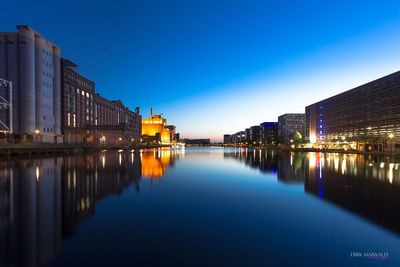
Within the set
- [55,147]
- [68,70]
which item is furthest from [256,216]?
[68,70]

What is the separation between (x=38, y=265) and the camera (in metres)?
8.29

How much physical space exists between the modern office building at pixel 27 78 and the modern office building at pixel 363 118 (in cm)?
13041

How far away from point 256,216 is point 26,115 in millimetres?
105932

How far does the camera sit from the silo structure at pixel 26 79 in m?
93.5

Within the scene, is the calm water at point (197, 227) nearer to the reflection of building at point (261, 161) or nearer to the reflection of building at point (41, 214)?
the reflection of building at point (41, 214)

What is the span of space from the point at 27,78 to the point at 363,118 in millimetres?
155931

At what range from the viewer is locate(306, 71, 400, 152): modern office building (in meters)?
103

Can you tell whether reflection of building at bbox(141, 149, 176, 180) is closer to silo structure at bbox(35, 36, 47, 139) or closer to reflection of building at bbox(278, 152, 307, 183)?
reflection of building at bbox(278, 152, 307, 183)

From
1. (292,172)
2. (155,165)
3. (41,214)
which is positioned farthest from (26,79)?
(292,172)

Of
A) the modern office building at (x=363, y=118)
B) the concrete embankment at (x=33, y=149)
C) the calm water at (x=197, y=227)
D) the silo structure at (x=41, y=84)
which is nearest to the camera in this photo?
the calm water at (x=197, y=227)

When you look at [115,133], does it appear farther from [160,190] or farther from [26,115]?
[160,190]

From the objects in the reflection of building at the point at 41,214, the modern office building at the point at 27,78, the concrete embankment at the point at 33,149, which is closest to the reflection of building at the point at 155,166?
the reflection of building at the point at 41,214

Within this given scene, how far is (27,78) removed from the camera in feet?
309

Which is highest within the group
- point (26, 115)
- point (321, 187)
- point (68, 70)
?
point (68, 70)
